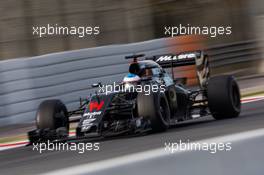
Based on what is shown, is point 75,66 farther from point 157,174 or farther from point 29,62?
point 157,174

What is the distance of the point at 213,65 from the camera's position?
19.3 meters

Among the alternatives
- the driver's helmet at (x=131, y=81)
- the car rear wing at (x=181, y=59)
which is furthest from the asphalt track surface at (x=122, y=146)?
the car rear wing at (x=181, y=59)

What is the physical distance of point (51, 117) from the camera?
33.3 feet

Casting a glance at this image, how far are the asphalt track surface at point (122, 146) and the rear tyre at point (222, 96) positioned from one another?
21 cm

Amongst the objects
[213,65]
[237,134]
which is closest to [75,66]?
[213,65]

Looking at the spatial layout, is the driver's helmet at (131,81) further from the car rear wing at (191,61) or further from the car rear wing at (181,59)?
the car rear wing at (181,59)

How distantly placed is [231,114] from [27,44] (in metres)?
5.82

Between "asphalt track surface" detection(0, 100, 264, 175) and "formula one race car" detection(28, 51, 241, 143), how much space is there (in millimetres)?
188

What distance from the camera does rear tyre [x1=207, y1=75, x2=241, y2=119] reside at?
35.1 ft

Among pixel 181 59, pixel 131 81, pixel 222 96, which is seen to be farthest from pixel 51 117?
pixel 222 96

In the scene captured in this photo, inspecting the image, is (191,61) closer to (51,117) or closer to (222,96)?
(222,96)

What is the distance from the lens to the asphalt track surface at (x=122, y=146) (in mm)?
8086

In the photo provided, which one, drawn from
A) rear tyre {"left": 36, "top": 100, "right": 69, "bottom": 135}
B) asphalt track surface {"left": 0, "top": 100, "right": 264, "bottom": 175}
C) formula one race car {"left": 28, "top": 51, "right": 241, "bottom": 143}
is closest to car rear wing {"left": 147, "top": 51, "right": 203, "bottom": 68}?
formula one race car {"left": 28, "top": 51, "right": 241, "bottom": 143}

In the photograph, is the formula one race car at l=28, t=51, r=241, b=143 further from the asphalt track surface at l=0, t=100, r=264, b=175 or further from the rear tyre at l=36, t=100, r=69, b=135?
the asphalt track surface at l=0, t=100, r=264, b=175
